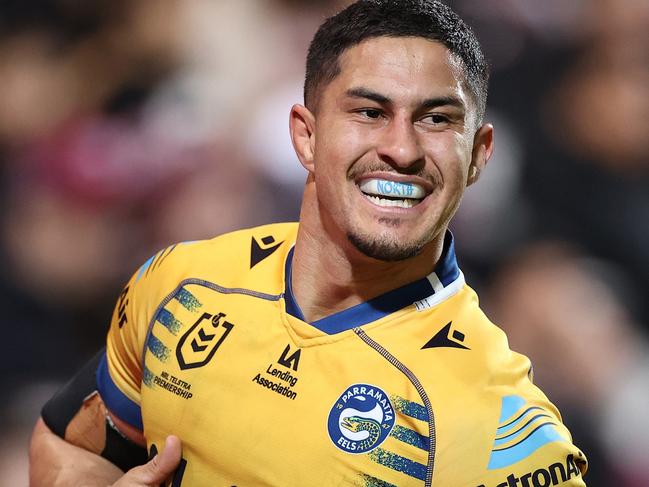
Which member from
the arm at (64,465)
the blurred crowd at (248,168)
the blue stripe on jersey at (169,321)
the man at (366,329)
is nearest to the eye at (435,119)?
the man at (366,329)

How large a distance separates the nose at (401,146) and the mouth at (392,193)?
0.04m

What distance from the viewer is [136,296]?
229 cm

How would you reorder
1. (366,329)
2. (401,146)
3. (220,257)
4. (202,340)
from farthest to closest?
1. (220,257)
2. (202,340)
3. (366,329)
4. (401,146)

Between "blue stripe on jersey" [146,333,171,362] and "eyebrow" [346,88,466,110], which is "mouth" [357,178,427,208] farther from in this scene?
"blue stripe on jersey" [146,333,171,362]

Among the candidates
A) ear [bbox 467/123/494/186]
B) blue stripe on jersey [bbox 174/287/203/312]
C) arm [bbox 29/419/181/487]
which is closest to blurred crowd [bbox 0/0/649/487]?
arm [bbox 29/419/181/487]

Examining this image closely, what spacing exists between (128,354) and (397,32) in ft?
3.33

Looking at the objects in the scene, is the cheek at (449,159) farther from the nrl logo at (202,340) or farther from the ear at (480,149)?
the nrl logo at (202,340)

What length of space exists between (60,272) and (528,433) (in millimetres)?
2406

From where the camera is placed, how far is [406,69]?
6.12 feet

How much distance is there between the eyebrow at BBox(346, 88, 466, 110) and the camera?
6.09 feet

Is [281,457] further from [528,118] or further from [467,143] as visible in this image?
[528,118]

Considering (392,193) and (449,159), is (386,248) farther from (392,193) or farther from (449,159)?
(449,159)

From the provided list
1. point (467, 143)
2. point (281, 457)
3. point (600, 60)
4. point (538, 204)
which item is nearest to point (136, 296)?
point (281, 457)

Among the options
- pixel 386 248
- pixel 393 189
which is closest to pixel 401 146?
pixel 393 189
